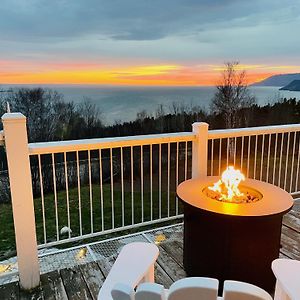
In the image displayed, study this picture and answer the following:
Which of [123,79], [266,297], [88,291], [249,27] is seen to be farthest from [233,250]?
[123,79]

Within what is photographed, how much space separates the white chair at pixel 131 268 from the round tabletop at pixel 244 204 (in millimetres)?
724

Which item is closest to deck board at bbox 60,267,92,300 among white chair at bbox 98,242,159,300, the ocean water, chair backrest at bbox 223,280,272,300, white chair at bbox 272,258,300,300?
white chair at bbox 98,242,159,300

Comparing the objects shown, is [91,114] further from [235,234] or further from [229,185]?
[235,234]

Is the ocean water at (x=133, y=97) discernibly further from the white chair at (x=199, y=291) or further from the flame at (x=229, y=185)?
the white chair at (x=199, y=291)

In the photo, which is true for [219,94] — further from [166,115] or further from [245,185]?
[245,185]

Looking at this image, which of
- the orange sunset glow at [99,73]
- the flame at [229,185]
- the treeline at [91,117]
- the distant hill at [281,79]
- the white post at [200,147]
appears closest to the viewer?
the flame at [229,185]

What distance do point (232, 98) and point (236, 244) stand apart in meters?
13.7

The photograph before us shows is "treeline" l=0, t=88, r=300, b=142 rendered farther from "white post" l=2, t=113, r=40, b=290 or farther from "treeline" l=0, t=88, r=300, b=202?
"white post" l=2, t=113, r=40, b=290

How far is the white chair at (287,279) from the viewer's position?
4.15ft

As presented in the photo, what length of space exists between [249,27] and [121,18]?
3.63m

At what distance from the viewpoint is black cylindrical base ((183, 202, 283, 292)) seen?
212 centimetres

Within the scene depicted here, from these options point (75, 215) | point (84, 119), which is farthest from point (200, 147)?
point (84, 119)

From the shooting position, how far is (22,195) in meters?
2.34

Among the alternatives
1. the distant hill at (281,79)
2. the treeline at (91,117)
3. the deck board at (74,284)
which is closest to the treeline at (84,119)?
the treeline at (91,117)
